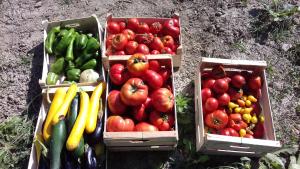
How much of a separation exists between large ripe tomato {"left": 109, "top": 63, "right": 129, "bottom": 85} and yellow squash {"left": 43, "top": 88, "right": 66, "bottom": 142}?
0.54 metres

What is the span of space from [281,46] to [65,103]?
2.82 m

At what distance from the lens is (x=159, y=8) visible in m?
4.52

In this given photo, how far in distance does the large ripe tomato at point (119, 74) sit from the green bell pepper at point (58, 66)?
75cm

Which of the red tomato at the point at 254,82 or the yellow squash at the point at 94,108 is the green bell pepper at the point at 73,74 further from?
the red tomato at the point at 254,82

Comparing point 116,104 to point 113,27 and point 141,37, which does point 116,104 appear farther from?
point 113,27

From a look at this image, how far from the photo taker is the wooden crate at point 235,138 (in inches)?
113

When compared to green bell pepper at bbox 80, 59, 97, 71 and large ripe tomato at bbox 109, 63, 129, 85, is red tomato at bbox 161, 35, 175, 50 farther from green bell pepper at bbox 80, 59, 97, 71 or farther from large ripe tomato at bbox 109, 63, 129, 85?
green bell pepper at bbox 80, 59, 97, 71

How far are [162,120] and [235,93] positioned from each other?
84cm

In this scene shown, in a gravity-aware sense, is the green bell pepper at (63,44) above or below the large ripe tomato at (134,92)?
above

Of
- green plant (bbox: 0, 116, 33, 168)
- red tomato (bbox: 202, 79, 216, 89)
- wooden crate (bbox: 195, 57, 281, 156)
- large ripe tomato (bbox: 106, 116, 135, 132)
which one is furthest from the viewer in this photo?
green plant (bbox: 0, 116, 33, 168)

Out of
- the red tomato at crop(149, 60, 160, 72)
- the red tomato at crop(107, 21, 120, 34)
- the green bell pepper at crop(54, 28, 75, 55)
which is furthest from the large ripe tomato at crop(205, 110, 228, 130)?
the green bell pepper at crop(54, 28, 75, 55)

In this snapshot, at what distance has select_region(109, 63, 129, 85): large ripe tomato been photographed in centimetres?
324

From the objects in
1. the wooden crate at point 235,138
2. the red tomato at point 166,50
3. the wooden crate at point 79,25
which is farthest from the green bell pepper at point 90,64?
the wooden crate at point 235,138

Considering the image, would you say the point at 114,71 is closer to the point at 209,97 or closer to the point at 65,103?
the point at 65,103
